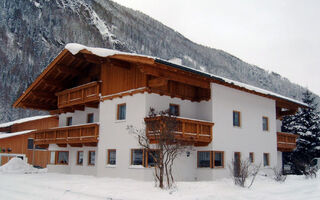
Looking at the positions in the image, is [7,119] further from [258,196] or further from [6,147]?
[258,196]

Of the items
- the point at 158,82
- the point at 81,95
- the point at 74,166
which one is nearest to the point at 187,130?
the point at 158,82

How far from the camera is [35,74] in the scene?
81.1m


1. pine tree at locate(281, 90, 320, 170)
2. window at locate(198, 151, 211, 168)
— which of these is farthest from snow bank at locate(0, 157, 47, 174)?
pine tree at locate(281, 90, 320, 170)

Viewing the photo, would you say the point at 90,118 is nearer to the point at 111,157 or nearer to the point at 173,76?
the point at 111,157

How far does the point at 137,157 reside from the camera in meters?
19.9

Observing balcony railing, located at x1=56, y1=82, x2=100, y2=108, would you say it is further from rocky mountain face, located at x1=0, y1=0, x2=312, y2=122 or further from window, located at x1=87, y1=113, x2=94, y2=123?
rocky mountain face, located at x1=0, y1=0, x2=312, y2=122

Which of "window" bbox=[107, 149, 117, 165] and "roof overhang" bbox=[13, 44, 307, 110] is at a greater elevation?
"roof overhang" bbox=[13, 44, 307, 110]

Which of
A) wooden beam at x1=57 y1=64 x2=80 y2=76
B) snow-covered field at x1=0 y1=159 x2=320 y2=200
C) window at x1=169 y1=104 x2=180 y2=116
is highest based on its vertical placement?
wooden beam at x1=57 y1=64 x2=80 y2=76

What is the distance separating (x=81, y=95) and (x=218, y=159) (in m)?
10.7

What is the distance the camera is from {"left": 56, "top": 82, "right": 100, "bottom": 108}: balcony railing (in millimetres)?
23377

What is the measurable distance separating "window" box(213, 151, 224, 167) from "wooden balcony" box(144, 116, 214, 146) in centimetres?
119

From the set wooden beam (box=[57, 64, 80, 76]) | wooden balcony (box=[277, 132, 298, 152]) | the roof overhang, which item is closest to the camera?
the roof overhang

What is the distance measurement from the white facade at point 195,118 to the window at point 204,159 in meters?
0.29

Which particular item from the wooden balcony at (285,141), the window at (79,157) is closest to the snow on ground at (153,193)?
the window at (79,157)
